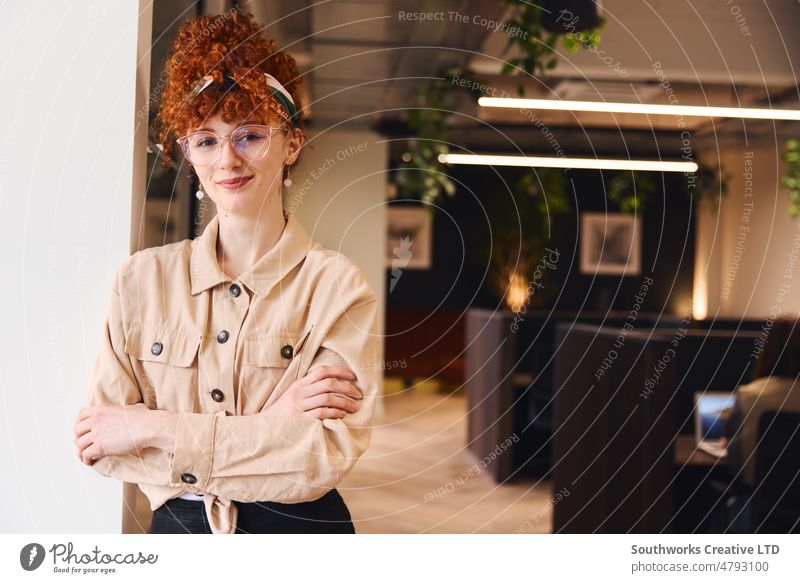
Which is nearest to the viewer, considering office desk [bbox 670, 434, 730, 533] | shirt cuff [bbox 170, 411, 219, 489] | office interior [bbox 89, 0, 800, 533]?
shirt cuff [bbox 170, 411, 219, 489]

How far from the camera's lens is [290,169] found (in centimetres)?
112

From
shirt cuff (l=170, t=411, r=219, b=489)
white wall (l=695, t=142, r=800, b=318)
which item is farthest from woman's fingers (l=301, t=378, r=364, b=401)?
white wall (l=695, t=142, r=800, b=318)

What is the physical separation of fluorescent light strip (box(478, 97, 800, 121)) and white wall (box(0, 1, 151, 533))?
651 millimetres

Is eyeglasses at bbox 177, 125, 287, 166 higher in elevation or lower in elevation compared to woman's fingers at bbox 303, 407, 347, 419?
higher

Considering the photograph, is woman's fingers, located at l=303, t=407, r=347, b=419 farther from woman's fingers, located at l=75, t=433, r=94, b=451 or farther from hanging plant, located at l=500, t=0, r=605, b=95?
hanging plant, located at l=500, t=0, r=605, b=95

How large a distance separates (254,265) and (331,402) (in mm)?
228

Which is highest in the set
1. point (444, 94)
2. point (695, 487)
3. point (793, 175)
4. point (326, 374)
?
point (444, 94)

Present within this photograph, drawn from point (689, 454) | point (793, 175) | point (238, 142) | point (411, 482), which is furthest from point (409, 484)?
point (793, 175)

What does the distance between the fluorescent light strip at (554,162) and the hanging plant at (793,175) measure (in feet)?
0.58

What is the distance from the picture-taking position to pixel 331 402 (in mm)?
1013

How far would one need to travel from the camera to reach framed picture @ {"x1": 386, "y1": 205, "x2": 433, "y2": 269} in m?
1.28

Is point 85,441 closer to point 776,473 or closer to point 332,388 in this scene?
point 332,388

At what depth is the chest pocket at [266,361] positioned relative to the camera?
3.47 ft
